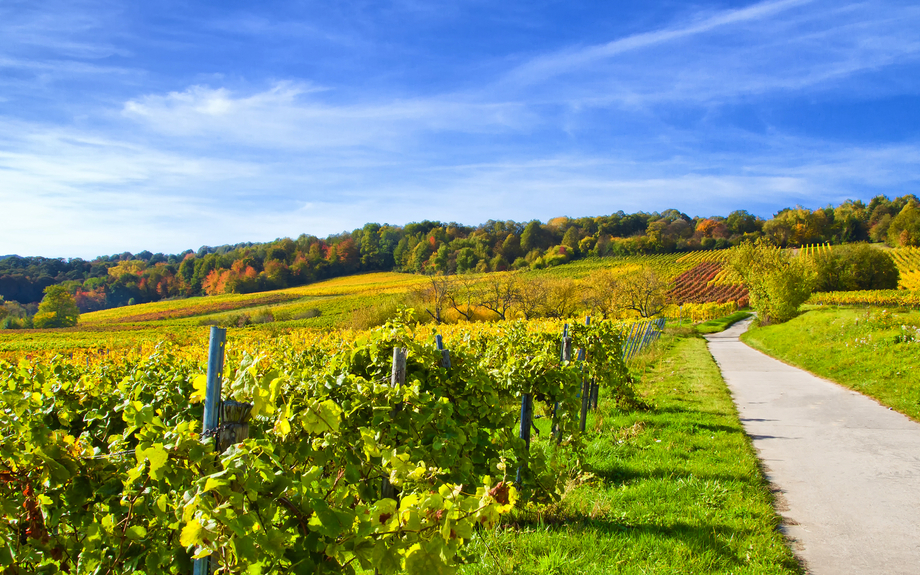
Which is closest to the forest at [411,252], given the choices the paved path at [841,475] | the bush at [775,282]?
the bush at [775,282]

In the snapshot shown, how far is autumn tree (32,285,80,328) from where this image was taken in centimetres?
4828

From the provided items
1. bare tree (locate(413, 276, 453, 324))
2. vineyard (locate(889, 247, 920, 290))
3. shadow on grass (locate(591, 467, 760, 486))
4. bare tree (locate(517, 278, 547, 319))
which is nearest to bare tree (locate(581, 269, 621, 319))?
bare tree (locate(517, 278, 547, 319))

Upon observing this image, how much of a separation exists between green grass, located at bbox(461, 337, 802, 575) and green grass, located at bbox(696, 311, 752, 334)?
94.5 ft

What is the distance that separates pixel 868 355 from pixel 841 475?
8879mm

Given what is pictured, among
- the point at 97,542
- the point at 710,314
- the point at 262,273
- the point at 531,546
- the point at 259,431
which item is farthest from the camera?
the point at 262,273

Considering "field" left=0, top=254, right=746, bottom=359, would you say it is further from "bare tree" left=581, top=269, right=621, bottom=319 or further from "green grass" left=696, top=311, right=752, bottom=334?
"bare tree" left=581, top=269, right=621, bottom=319

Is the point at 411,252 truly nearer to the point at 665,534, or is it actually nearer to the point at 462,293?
the point at 462,293

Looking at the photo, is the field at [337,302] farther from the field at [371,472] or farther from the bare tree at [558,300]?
the field at [371,472]

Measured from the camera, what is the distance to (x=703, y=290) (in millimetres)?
57969

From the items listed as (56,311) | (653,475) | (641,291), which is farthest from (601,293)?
(56,311)

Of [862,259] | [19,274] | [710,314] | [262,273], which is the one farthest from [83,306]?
[862,259]

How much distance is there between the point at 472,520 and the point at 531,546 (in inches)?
96.1

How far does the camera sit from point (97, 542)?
5.80 feet

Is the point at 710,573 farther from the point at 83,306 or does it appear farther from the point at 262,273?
the point at 83,306
